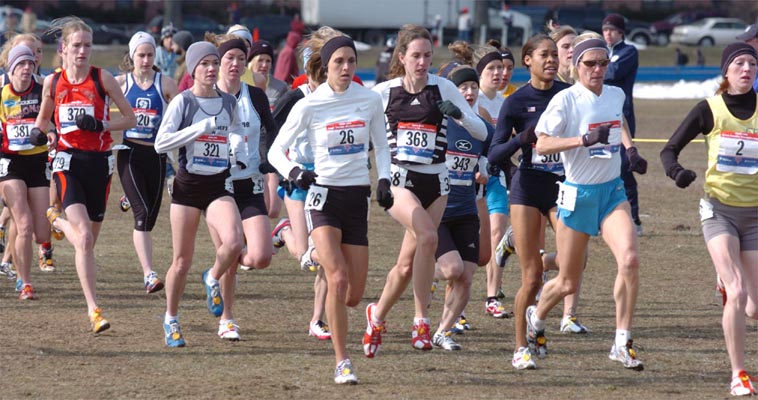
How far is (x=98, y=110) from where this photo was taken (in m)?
9.56

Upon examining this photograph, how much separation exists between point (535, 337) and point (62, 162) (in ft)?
12.2

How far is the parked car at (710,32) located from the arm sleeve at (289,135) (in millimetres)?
56071

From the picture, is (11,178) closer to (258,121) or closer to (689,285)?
(258,121)

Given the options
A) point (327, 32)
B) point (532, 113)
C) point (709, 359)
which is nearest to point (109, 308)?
point (327, 32)

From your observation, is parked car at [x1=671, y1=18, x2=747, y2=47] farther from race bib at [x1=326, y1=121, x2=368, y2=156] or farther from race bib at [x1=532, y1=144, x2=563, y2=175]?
race bib at [x1=326, y1=121, x2=368, y2=156]

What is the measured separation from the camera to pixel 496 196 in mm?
10141

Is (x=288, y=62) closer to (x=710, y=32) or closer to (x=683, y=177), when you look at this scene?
(x=683, y=177)

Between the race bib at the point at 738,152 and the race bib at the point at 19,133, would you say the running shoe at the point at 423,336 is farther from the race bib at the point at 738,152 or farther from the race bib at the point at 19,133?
the race bib at the point at 19,133

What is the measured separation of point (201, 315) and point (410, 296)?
1.95m

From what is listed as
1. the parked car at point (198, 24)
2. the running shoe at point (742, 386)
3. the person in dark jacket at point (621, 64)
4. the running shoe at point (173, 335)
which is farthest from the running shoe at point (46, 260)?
the parked car at point (198, 24)

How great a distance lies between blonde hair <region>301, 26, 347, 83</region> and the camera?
27.6ft

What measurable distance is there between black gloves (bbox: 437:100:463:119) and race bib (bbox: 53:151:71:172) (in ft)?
9.77

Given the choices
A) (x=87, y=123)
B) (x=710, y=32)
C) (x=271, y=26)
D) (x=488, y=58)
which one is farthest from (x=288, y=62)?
(x=710, y=32)

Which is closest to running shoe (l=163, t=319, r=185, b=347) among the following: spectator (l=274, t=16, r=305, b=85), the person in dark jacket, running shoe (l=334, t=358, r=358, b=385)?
running shoe (l=334, t=358, r=358, b=385)
